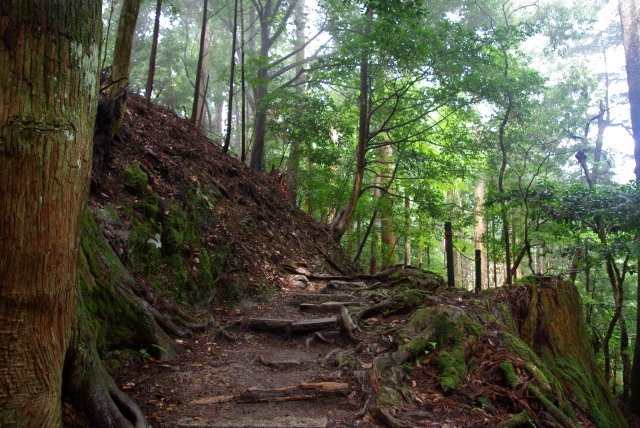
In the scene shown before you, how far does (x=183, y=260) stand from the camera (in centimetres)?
635

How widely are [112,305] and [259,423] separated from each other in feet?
6.28

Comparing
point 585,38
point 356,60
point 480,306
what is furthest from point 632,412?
point 585,38

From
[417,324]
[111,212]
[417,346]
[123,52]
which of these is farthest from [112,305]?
[123,52]

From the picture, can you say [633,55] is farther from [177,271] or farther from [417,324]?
[177,271]

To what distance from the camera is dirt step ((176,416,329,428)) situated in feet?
10.5

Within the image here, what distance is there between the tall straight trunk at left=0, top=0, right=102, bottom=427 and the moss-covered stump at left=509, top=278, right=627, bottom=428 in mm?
5685

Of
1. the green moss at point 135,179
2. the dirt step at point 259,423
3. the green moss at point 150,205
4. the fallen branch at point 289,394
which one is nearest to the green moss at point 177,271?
the green moss at point 150,205

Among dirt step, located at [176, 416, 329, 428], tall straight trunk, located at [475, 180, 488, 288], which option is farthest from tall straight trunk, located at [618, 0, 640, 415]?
dirt step, located at [176, 416, 329, 428]

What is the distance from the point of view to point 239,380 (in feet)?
13.7

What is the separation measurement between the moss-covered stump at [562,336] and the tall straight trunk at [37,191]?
5685mm

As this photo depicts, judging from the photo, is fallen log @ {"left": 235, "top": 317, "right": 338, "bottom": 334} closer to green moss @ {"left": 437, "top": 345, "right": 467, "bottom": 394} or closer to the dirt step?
green moss @ {"left": 437, "top": 345, "right": 467, "bottom": 394}

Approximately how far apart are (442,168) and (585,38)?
23939 millimetres

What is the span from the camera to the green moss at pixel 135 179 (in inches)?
245

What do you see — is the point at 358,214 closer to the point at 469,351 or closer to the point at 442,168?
the point at 442,168
